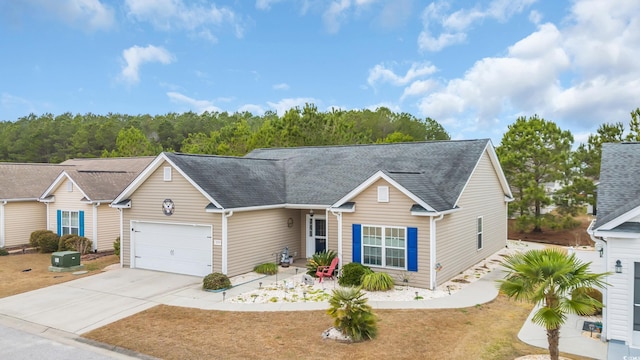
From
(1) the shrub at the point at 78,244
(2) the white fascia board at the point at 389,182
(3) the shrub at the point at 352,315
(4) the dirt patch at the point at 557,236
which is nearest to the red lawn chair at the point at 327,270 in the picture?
(2) the white fascia board at the point at 389,182

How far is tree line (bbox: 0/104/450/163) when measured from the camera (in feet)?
138

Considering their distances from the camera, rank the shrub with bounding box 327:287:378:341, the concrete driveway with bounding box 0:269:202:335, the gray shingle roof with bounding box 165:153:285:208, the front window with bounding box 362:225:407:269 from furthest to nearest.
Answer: the gray shingle roof with bounding box 165:153:285:208, the front window with bounding box 362:225:407:269, the concrete driveway with bounding box 0:269:202:335, the shrub with bounding box 327:287:378:341

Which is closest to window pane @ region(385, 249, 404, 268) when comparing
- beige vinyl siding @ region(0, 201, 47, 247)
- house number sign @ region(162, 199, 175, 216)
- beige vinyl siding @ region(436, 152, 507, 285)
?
beige vinyl siding @ region(436, 152, 507, 285)

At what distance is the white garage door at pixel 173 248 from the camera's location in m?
16.5

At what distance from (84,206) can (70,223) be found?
1591mm

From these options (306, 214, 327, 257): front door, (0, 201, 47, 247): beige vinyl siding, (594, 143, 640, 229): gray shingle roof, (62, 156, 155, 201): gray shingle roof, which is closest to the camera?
(594, 143, 640, 229): gray shingle roof

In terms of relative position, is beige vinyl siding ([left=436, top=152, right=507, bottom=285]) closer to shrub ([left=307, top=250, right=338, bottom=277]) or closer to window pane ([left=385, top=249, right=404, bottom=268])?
window pane ([left=385, top=249, right=404, bottom=268])

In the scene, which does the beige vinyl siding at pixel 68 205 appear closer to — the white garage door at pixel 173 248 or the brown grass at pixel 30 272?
the brown grass at pixel 30 272

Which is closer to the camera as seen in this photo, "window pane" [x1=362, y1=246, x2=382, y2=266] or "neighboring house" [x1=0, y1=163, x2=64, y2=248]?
"window pane" [x1=362, y1=246, x2=382, y2=266]

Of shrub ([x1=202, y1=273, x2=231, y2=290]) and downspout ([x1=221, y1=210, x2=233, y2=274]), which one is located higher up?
downspout ([x1=221, y1=210, x2=233, y2=274])

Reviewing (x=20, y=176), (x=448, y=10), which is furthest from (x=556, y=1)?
(x=20, y=176)

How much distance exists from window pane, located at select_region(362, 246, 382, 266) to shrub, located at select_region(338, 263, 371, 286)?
1.58ft

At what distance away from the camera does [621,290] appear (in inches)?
362

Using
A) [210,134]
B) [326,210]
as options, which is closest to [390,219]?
[326,210]
